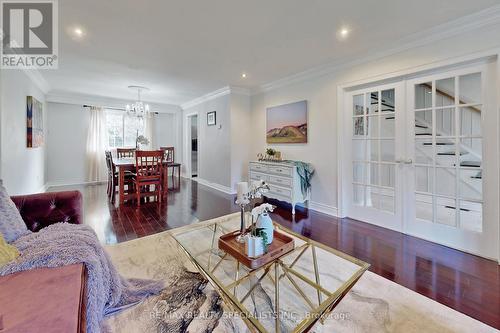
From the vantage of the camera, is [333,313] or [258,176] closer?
[333,313]

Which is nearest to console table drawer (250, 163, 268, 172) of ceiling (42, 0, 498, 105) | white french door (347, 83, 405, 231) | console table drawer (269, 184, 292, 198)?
console table drawer (269, 184, 292, 198)

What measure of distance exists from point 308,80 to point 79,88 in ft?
16.9

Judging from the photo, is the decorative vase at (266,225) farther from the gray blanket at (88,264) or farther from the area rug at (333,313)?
the gray blanket at (88,264)

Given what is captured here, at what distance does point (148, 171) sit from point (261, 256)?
367 cm

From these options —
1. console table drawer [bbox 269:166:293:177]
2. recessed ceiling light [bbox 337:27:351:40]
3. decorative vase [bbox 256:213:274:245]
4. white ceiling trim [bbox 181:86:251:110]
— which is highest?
white ceiling trim [bbox 181:86:251:110]

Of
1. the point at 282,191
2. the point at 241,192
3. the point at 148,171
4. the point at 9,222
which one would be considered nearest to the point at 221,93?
the point at 148,171

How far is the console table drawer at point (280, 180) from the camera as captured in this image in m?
3.77

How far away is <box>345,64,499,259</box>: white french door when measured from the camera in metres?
2.29

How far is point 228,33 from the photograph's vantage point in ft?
8.59

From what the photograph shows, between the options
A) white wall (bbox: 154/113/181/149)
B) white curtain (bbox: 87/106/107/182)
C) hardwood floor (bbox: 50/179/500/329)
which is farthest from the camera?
white wall (bbox: 154/113/181/149)

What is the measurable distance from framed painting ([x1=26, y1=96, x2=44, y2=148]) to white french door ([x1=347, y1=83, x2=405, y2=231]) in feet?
17.8

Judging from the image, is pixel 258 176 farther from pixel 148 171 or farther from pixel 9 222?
pixel 9 222

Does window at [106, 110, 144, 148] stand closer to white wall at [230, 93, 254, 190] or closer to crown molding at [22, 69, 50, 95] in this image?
crown molding at [22, 69, 50, 95]

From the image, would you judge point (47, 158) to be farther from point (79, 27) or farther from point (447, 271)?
point (447, 271)
